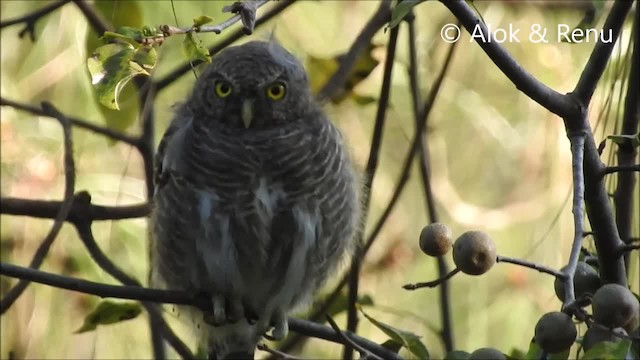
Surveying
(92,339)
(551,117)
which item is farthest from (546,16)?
(92,339)

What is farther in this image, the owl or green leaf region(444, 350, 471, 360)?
the owl

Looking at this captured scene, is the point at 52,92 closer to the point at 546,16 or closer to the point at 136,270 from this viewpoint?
the point at 136,270

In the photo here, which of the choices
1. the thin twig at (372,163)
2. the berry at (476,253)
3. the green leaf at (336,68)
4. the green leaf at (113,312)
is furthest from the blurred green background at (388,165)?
the berry at (476,253)

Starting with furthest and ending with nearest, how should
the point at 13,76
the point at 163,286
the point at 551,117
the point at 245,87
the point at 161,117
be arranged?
1. the point at 551,117
2. the point at 13,76
3. the point at 161,117
4. the point at 163,286
5. the point at 245,87

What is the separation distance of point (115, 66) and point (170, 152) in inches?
25.7

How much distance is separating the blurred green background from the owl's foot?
0.46 metres

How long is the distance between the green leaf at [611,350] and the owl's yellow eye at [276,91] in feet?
3.24

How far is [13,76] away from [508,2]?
47.6 inches

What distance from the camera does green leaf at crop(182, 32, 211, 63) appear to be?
44.5 inches

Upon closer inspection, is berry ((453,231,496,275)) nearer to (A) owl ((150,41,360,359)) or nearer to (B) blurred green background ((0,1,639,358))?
(A) owl ((150,41,360,359))

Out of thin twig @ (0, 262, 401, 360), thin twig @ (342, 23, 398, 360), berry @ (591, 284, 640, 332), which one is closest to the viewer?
berry @ (591, 284, 640, 332)

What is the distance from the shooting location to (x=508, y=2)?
264 cm

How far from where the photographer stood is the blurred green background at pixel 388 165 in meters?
2.49

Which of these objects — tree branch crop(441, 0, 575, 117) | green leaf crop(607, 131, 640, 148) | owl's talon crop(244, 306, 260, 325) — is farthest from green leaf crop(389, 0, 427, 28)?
owl's talon crop(244, 306, 260, 325)
